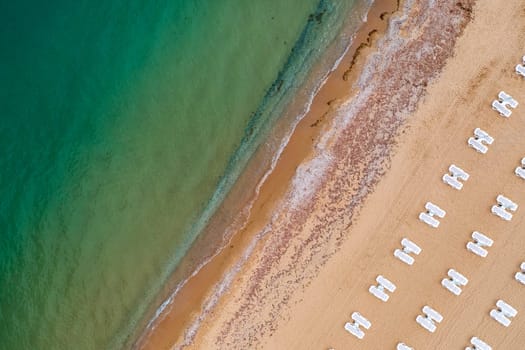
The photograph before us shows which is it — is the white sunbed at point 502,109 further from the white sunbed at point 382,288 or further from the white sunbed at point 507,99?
the white sunbed at point 382,288

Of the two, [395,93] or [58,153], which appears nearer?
[395,93]

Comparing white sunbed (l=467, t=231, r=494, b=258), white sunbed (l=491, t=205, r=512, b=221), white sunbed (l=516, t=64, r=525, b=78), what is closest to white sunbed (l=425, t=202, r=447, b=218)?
white sunbed (l=467, t=231, r=494, b=258)

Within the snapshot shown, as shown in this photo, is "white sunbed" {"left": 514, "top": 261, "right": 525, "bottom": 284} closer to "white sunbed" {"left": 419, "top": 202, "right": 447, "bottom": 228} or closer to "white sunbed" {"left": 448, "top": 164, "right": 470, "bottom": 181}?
"white sunbed" {"left": 419, "top": 202, "right": 447, "bottom": 228}

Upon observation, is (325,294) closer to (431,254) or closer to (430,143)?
(431,254)

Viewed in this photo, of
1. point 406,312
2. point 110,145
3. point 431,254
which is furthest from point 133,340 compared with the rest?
point 431,254

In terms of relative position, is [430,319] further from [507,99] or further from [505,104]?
[507,99]

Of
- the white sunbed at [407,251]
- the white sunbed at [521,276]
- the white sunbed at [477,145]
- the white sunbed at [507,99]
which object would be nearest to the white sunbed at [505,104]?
the white sunbed at [507,99]
